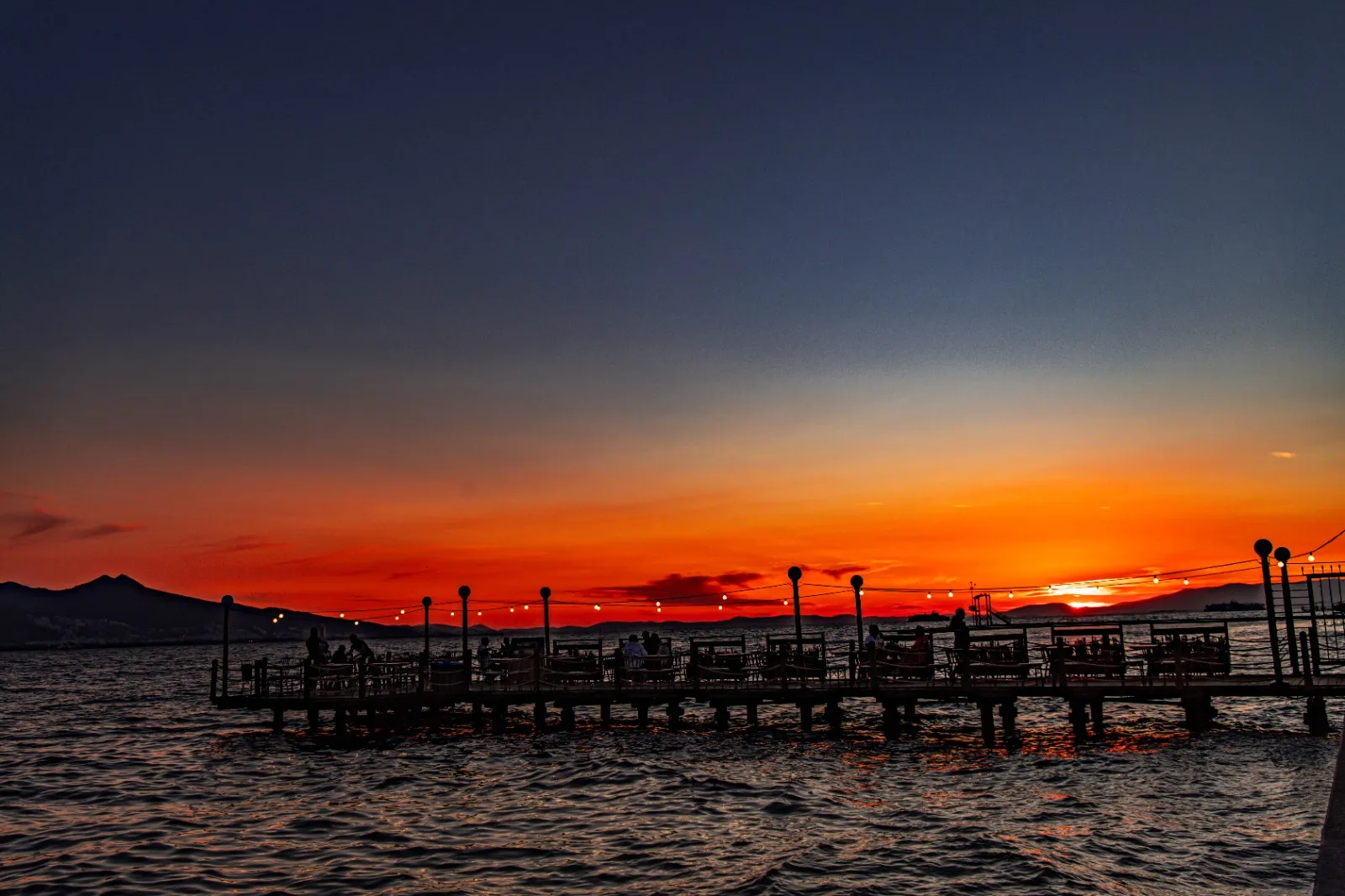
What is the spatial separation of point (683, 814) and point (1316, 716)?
58.5 feet

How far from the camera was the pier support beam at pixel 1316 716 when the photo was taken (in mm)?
26828

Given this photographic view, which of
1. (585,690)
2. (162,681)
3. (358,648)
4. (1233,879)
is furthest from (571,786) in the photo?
(162,681)

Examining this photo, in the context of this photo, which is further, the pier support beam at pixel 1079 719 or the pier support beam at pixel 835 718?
the pier support beam at pixel 835 718

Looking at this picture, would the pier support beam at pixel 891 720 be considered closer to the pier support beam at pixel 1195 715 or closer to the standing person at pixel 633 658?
the standing person at pixel 633 658

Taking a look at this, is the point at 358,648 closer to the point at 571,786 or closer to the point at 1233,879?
the point at 571,786

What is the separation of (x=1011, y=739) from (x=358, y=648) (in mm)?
21109

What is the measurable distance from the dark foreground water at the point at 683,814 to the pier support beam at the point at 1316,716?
1.53 ft

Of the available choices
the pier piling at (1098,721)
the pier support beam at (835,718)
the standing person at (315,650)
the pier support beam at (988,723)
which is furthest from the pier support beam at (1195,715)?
the standing person at (315,650)

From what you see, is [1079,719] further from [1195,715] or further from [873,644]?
[873,644]

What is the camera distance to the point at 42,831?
21391 mm

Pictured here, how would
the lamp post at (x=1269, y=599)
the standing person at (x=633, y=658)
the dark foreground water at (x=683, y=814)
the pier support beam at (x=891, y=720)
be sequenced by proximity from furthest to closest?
the standing person at (x=633, y=658)
the pier support beam at (x=891, y=720)
the lamp post at (x=1269, y=599)
the dark foreground water at (x=683, y=814)

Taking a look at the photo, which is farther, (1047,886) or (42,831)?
(42,831)

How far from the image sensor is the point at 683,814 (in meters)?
21.2

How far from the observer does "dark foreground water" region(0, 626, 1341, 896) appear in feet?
53.0
